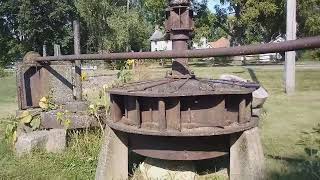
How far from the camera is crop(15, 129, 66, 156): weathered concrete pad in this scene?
17.4 ft

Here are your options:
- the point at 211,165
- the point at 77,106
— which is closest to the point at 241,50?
the point at 211,165

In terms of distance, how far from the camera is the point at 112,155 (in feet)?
13.3

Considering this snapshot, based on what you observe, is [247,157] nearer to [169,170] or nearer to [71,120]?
[169,170]

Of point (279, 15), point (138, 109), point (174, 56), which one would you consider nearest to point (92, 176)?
point (138, 109)

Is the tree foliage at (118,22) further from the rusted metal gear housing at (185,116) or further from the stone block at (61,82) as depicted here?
the rusted metal gear housing at (185,116)

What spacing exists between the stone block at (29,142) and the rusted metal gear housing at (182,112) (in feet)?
5.79

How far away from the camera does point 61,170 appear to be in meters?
4.80

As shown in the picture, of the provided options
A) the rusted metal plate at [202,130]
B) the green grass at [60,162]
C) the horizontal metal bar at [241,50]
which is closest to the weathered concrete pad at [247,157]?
the rusted metal plate at [202,130]

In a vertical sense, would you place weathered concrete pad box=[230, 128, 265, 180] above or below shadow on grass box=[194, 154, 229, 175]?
above

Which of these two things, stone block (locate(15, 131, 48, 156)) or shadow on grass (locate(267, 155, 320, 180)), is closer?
shadow on grass (locate(267, 155, 320, 180))

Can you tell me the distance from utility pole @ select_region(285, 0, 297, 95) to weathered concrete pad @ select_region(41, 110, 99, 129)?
906 cm

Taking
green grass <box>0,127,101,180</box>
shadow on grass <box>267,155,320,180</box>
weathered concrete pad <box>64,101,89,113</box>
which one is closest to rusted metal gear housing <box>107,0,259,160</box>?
shadow on grass <box>267,155,320,180</box>

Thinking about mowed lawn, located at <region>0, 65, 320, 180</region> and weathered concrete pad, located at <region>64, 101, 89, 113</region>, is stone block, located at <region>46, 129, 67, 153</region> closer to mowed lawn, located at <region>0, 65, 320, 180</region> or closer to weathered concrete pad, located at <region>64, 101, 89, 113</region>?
mowed lawn, located at <region>0, 65, 320, 180</region>

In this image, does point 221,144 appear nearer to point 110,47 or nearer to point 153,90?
point 153,90
